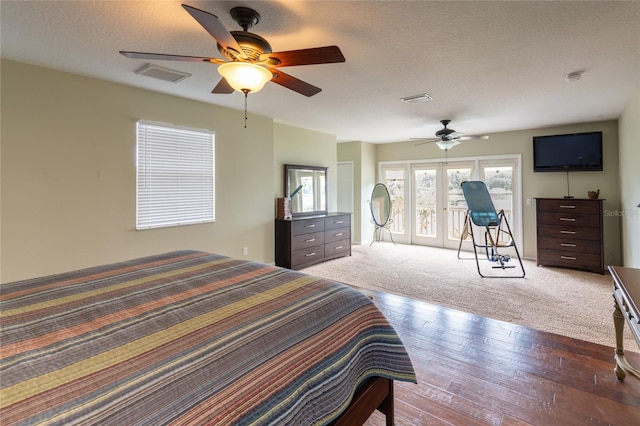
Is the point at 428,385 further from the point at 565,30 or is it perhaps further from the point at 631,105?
the point at 631,105

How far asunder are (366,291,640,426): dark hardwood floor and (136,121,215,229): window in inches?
114

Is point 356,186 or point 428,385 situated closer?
point 428,385

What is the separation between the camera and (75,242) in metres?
3.00

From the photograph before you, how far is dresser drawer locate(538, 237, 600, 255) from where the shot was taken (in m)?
4.66

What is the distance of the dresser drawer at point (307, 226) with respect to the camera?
16.1ft

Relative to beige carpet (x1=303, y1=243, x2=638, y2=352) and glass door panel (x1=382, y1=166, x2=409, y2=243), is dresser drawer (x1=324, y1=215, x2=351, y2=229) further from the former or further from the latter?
glass door panel (x1=382, y1=166, x2=409, y2=243)

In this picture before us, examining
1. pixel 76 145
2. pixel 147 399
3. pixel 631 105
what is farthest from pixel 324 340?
pixel 631 105

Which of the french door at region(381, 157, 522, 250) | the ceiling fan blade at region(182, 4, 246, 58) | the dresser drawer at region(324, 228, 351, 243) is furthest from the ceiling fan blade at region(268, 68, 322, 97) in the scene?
the french door at region(381, 157, 522, 250)

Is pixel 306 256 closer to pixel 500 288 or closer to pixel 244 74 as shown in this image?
pixel 500 288

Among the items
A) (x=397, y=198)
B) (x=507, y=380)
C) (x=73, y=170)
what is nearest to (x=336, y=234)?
(x=397, y=198)

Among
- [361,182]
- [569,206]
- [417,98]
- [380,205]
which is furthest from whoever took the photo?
[380,205]

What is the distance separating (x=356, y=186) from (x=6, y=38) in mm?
5998

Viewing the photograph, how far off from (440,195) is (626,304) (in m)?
5.38

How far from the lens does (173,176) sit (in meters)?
3.78
